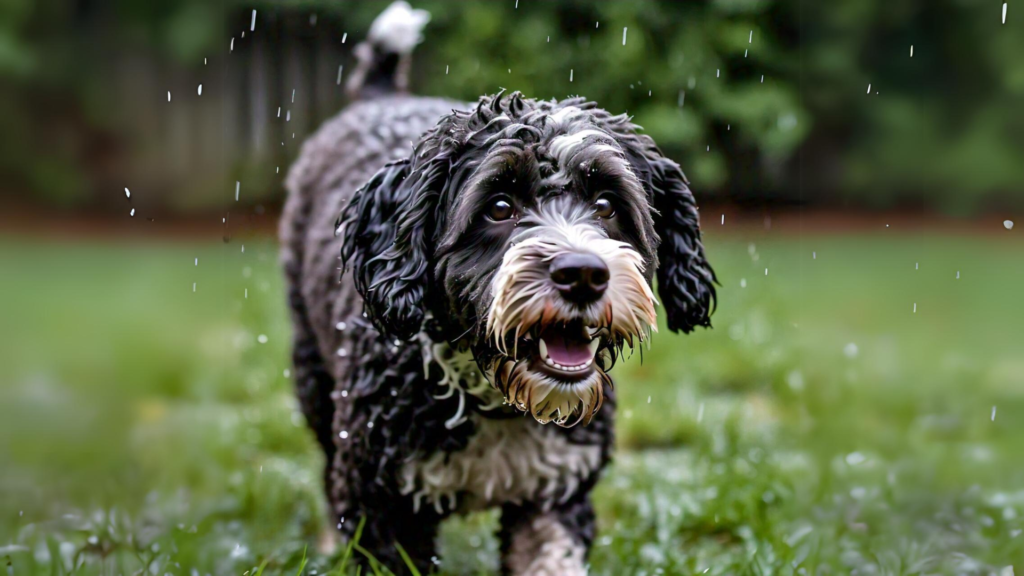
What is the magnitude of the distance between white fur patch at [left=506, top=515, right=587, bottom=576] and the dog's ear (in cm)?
89

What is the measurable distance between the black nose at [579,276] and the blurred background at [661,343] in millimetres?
1419

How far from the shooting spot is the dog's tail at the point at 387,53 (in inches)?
191

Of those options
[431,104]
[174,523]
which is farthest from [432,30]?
[174,523]

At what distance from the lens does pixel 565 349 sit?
8.90ft

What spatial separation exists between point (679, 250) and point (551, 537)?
3.73ft

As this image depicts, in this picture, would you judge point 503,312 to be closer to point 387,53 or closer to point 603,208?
point 603,208

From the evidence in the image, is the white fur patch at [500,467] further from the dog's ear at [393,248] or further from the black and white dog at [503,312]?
the dog's ear at [393,248]

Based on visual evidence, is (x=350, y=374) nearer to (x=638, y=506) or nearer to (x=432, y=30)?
(x=638, y=506)

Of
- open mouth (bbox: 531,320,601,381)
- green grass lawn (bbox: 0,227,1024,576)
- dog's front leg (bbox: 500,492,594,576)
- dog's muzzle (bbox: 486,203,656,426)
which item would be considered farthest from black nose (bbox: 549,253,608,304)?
green grass lawn (bbox: 0,227,1024,576)

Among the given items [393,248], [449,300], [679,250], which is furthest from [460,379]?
[679,250]

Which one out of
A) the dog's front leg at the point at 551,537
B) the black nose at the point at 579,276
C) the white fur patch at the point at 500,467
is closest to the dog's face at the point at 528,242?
the black nose at the point at 579,276

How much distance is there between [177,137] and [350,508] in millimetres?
1912

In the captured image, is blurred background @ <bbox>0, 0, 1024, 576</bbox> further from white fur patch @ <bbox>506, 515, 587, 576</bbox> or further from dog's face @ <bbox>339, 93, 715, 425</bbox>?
dog's face @ <bbox>339, 93, 715, 425</bbox>

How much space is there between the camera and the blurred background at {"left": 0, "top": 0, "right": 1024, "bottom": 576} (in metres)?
3.35
